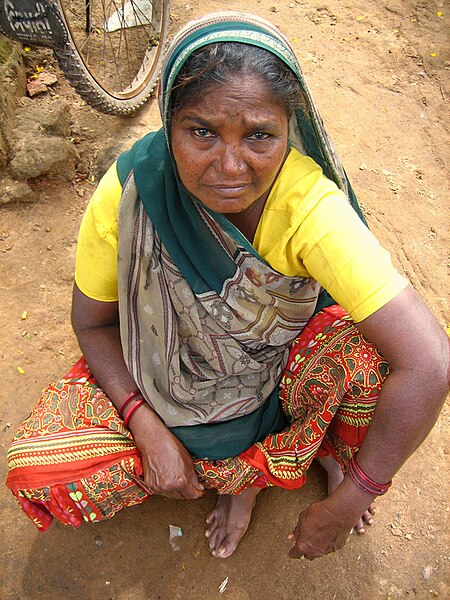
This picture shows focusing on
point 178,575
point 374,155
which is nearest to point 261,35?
point 178,575

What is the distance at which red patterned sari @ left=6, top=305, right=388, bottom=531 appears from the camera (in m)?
1.73

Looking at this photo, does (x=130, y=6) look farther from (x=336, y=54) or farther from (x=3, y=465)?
(x=3, y=465)

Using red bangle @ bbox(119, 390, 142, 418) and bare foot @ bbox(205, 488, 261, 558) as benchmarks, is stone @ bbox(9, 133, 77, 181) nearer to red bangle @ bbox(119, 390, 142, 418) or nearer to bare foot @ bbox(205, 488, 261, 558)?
red bangle @ bbox(119, 390, 142, 418)

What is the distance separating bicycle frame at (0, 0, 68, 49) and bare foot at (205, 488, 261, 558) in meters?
1.99

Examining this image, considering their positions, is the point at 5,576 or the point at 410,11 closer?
the point at 5,576

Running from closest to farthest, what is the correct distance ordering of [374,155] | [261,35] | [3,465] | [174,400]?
[261,35], [174,400], [3,465], [374,155]

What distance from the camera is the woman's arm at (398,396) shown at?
1.46 m

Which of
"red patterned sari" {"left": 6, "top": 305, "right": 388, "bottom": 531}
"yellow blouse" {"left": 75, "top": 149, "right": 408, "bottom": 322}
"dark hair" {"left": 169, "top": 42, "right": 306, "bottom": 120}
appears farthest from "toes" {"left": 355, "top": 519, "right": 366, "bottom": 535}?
"dark hair" {"left": 169, "top": 42, "right": 306, "bottom": 120}

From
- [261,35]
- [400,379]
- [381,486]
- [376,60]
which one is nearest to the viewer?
[261,35]

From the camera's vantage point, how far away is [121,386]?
192cm

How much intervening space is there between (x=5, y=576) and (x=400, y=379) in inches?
57.6

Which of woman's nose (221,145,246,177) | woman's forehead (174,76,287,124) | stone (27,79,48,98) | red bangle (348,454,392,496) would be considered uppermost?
woman's forehead (174,76,287,124)

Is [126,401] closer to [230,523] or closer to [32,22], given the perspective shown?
[230,523]

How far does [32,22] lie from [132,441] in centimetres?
177
